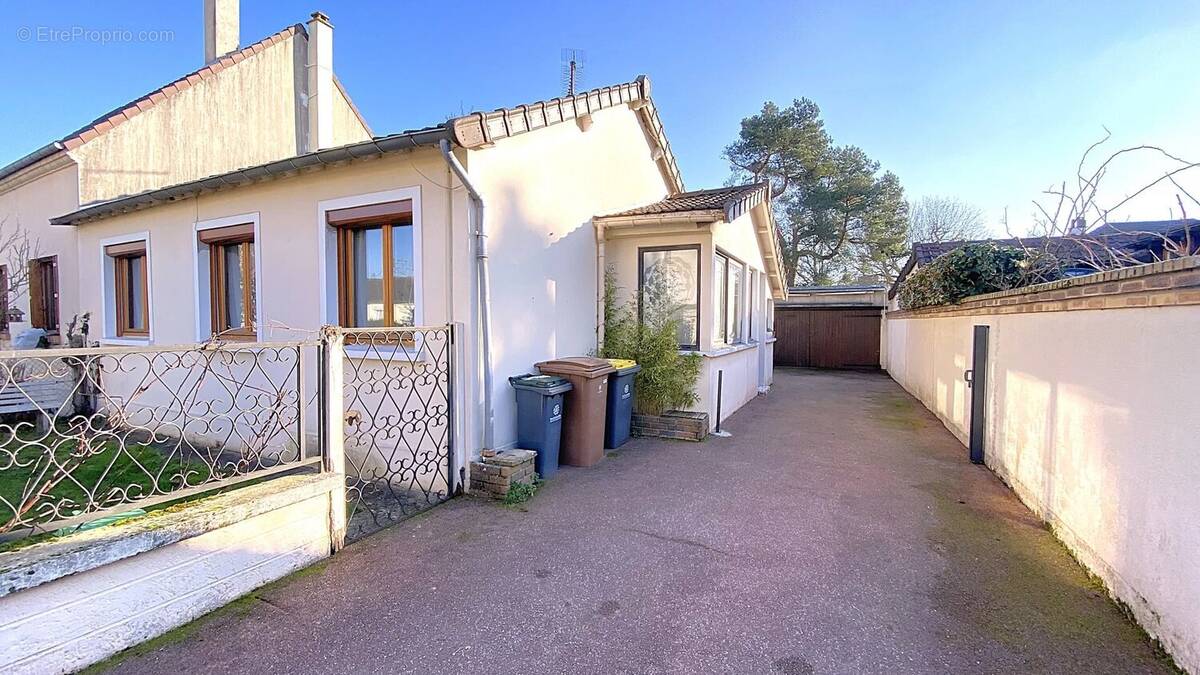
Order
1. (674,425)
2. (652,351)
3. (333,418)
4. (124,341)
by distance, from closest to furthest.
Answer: (333,418), (674,425), (652,351), (124,341)

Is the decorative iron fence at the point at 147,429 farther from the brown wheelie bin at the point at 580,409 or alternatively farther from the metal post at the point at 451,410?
the brown wheelie bin at the point at 580,409

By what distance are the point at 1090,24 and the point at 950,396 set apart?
19.8 ft

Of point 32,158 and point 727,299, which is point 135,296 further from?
point 727,299

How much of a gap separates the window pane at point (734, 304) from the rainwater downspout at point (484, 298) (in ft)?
17.6

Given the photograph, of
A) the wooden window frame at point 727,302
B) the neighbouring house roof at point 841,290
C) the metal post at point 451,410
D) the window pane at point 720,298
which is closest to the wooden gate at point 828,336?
the neighbouring house roof at point 841,290

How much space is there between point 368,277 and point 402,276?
1.90ft

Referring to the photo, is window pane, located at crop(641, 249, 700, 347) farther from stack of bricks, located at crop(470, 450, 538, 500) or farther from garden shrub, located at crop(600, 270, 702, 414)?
stack of bricks, located at crop(470, 450, 538, 500)

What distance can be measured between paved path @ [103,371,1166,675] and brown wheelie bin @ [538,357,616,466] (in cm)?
65

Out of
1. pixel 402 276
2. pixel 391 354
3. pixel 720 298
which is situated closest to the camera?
pixel 391 354

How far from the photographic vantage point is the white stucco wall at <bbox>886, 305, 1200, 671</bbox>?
2.69m

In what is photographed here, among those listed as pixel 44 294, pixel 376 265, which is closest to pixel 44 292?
pixel 44 294

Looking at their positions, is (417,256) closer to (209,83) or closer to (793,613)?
(793,613)

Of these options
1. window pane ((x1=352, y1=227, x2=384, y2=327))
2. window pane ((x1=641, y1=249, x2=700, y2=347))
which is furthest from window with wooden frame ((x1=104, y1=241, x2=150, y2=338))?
window pane ((x1=641, y1=249, x2=700, y2=347))

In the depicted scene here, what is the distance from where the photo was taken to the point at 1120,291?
3.44m
